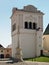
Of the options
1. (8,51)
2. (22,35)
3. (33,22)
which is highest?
(33,22)

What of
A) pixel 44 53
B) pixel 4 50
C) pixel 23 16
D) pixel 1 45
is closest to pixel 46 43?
pixel 44 53

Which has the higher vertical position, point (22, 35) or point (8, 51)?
point (22, 35)

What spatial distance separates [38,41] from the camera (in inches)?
1464

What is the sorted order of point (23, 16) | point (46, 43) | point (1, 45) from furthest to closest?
point (1, 45) < point (46, 43) < point (23, 16)

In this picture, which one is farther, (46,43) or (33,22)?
(46,43)

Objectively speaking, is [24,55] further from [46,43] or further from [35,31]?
[46,43]

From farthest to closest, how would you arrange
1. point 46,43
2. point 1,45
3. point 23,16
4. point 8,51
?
point 1,45
point 8,51
point 46,43
point 23,16

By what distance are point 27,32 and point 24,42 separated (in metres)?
1.82

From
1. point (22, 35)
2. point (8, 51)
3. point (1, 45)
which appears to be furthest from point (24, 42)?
point (1, 45)

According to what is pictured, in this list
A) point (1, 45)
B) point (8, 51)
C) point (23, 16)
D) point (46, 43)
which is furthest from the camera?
point (1, 45)

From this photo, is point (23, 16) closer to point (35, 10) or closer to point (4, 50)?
point (35, 10)

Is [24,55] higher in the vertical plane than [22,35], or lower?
lower

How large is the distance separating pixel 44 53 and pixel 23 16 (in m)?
7.44

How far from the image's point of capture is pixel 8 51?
5069cm
